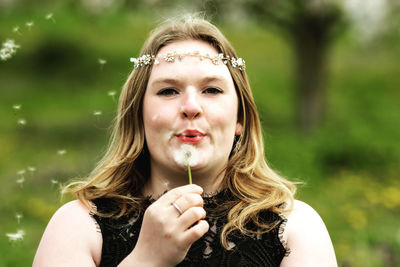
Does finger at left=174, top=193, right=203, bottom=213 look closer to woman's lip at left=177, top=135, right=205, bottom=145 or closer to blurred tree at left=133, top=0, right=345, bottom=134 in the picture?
woman's lip at left=177, top=135, right=205, bottom=145

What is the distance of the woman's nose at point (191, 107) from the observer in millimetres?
2293

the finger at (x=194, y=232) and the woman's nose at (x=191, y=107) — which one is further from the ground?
the woman's nose at (x=191, y=107)

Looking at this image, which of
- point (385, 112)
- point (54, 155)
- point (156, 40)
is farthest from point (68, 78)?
point (156, 40)

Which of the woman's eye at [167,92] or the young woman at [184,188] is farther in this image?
the woman's eye at [167,92]

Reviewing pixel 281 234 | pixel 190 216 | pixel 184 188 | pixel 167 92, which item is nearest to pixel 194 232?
pixel 190 216

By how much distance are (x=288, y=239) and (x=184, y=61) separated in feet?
2.74

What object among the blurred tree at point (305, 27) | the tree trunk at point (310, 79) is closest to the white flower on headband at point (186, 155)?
the blurred tree at point (305, 27)

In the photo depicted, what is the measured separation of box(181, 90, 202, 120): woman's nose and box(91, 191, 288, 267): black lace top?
1.44 ft

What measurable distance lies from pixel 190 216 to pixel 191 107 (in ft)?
1.47

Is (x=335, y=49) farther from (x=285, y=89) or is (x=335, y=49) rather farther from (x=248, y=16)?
(x=248, y=16)

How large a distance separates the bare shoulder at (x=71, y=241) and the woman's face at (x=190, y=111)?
0.38 m

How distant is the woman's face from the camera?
232 cm

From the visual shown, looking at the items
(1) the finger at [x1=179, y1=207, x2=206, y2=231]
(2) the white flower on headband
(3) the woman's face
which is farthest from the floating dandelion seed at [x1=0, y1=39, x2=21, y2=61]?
(1) the finger at [x1=179, y1=207, x2=206, y2=231]

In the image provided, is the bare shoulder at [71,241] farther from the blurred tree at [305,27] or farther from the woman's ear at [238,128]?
the blurred tree at [305,27]
